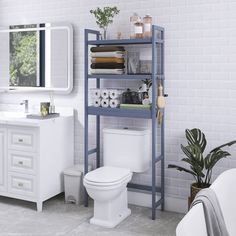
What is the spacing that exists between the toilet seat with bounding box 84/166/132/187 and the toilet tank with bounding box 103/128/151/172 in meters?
0.14

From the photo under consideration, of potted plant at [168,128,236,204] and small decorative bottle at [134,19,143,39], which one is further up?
small decorative bottle at [134,19,143,39]

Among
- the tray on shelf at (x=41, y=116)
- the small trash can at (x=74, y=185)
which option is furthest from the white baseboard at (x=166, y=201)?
the tray on shelf at (x=41, y=116)

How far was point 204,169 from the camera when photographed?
3859 millimetres

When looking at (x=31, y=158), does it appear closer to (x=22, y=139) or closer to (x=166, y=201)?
(x=22, y=139)

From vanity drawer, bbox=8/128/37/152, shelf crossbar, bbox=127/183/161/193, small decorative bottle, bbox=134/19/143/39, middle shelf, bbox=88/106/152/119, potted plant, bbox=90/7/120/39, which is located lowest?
shelf crossbar, bbox=127/183/161/193

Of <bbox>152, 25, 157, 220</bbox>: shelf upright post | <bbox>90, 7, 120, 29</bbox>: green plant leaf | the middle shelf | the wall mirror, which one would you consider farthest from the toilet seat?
<bbox>90, 7, 120, 29</bbox>: green plant leaf

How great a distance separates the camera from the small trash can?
4219mm

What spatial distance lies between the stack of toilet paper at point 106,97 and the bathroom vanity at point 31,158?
495mm

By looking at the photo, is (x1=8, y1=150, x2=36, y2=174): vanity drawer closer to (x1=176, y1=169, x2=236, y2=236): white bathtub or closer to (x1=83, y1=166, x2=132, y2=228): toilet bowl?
(x1=83, y1=166, x2=132, y2=228): toilet bowl

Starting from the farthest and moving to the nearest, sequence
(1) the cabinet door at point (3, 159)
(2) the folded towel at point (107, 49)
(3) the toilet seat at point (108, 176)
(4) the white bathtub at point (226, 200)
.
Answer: (1) the cabinet door at point (3, 159) → (2) the folded towel at point (107, 49) → (3) the toilet seat at point (108, 176) → (4) the white bathtub at point (226, 200)

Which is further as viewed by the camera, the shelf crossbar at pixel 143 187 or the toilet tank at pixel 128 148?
the shelf crossbar at pixel 143 187

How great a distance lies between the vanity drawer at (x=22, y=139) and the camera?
3.98m

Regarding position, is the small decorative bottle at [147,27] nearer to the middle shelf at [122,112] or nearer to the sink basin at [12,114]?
the middle shelf at [122,112]

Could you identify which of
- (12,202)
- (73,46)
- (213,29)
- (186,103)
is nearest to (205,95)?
(186,103)
